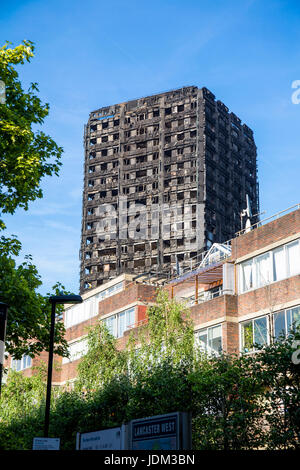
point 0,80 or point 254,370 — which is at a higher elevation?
point 0,80

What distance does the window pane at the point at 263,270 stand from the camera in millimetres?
35750

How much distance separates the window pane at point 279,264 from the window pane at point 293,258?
0.39m

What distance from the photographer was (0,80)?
75.7ft

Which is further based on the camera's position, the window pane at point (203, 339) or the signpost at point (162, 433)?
the window pane at point (203, 339)

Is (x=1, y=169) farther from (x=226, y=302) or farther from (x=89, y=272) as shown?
(x=89, y=272)

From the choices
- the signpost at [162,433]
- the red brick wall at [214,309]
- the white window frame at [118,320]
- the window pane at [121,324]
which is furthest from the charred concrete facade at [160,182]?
the signpost at [162,433]

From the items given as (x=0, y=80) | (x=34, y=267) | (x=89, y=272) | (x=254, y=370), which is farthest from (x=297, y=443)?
(x=89, y=272)

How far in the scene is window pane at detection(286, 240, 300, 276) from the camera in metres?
33.8

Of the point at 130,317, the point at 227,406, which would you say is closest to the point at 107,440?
the point at 227,406

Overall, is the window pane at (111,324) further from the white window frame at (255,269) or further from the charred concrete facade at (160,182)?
the charred concrete facade at (160,182)

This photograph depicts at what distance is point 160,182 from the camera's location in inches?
4031

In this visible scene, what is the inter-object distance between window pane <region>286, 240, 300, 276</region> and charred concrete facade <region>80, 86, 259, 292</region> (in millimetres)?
60446

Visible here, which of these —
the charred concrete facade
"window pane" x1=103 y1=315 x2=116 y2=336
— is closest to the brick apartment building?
"window pane" x1=103 y1=315 x2=116 y2=336
